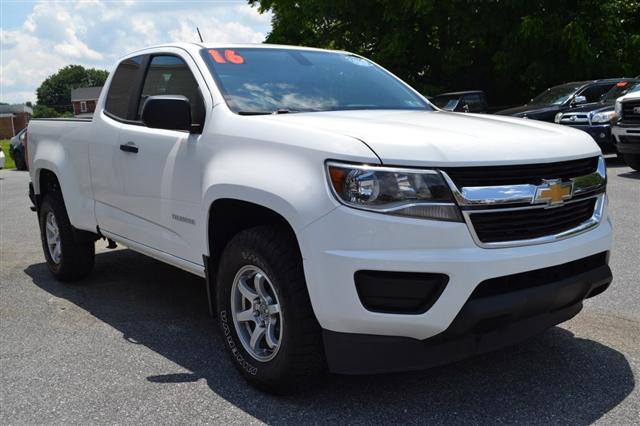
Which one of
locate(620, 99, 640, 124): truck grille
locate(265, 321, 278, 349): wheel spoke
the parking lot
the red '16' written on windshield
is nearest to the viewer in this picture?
the parking lot

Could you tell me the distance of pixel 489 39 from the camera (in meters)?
24.1

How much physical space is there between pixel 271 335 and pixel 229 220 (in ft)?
2.30

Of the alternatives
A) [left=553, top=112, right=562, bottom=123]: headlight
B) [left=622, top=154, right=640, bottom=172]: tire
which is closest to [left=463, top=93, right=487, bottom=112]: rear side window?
[left=553, top=112, right=562, bottom=123]: headlight

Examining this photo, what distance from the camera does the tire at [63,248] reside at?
5898 mm

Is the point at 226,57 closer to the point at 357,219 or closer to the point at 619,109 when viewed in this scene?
the point at 357,219

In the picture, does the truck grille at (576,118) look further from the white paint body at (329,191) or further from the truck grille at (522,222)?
the truck grille at (522,222)

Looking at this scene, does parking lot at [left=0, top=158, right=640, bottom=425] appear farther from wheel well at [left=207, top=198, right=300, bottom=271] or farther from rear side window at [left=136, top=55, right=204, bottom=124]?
rear side window at [left=136, top=55, right=204, bottom=124]

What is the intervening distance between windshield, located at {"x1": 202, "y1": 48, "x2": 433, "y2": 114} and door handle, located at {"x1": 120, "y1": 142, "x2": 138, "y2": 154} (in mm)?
764

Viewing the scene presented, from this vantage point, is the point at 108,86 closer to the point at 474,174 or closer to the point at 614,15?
the point at 474,174

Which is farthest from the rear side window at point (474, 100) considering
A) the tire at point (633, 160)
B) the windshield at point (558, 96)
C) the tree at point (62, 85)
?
the tree at point (62, 85)

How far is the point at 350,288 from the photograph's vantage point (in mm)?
3051

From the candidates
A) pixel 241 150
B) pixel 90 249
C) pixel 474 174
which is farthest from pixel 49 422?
pixel 90 249

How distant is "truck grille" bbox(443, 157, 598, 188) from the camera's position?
3.06 m

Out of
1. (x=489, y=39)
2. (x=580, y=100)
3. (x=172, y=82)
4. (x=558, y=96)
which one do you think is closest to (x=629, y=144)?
(x=580, y=100)
